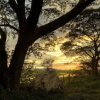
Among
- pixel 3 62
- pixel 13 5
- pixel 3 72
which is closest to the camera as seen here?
pixel 3 72

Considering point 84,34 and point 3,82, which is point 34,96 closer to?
point 3,82

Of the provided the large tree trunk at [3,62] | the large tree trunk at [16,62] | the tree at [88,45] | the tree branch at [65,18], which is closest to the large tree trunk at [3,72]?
the large tree trunk at [3,62]

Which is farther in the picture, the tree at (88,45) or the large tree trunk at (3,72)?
the tree at (88,45)

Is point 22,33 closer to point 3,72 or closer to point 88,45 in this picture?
point 3,72

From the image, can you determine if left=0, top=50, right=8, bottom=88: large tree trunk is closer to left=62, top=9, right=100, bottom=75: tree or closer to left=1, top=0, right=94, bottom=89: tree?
left=1, top=0, right=94, bottom=89: tree

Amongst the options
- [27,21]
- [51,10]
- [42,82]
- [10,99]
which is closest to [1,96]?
[10,99]

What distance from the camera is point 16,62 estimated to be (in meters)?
17.5

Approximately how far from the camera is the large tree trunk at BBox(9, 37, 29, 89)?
17.5m

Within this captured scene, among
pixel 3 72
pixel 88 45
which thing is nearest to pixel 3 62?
pixel 3 72

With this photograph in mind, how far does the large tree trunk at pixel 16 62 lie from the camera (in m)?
17.5

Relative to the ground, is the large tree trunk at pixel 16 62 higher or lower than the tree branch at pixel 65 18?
lower

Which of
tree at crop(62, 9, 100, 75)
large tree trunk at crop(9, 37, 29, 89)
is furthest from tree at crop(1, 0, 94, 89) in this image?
tree at crop(62, 9, 100, 75)

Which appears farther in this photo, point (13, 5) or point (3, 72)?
point (13, 5)

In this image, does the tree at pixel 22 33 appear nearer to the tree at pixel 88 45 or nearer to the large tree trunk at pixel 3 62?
the large tree trunk at pixel 3 62
